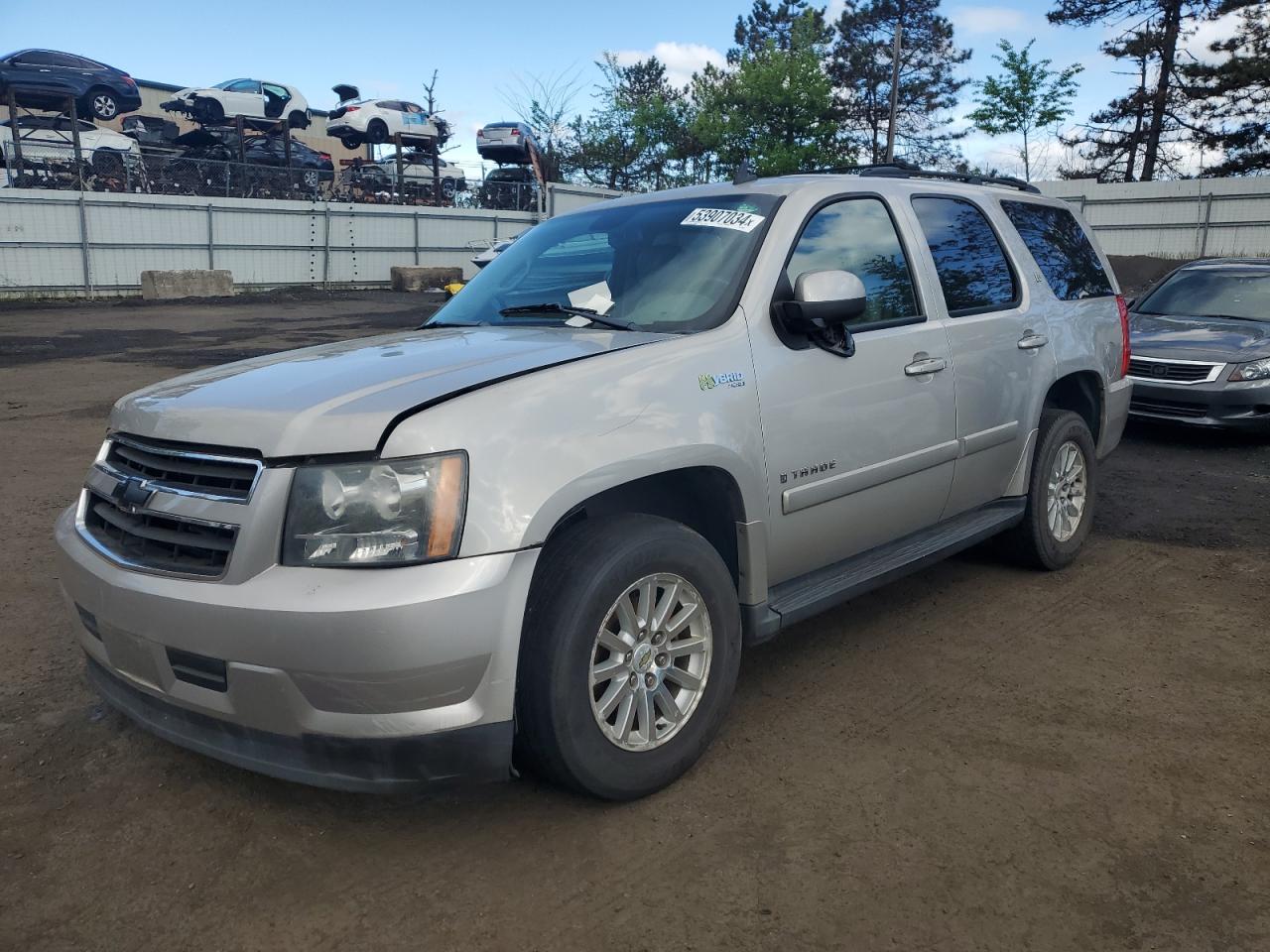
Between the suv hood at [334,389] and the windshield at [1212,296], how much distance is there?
8191 millimetres

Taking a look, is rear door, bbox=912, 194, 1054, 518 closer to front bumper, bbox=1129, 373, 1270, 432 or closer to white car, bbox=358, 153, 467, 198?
front bumper, bbox=1129, 373, 1270, 432

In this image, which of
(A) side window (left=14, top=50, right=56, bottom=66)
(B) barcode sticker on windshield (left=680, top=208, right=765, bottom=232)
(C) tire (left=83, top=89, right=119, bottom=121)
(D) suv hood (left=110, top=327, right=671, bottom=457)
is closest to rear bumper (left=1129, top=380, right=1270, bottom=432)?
(B) barcode sticker on windshield (left=680, top=208, right=765, bottom=232)

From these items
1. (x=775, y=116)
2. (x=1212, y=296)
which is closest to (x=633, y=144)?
(x=775, y=116)

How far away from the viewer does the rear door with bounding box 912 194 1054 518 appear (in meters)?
4.31

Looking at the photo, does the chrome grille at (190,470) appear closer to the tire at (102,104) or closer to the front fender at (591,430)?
the front fender at (591,430)

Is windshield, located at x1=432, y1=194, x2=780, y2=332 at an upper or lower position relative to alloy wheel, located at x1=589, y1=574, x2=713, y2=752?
upper

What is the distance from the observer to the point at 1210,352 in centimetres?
843

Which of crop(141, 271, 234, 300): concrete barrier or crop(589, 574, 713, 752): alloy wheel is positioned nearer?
crop(589, 574, 713, 752): alloy wheel

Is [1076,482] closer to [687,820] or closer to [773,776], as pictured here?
[773,776]

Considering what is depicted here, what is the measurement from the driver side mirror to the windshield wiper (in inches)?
21.4

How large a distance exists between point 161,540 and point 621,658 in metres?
1.29

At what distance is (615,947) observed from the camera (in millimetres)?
2367

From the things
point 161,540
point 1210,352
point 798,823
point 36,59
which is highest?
point 36,59

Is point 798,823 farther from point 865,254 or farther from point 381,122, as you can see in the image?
point 381,122
